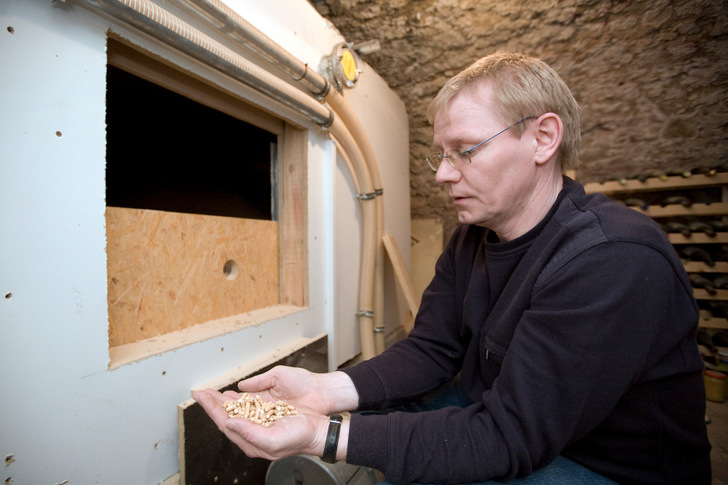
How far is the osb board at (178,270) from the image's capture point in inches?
34.5

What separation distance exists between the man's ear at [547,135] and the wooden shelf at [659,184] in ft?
5.26

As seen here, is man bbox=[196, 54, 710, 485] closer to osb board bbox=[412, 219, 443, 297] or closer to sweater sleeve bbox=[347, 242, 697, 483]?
sweater sleeve bbox=[347, 242, 697, 483]

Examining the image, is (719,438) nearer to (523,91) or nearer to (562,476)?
(562,476)

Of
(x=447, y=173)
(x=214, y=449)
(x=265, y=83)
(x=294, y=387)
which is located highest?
(x=265, y=83)

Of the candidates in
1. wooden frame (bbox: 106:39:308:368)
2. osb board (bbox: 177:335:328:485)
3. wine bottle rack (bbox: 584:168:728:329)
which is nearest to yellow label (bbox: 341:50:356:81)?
wooden frame (bbox: 106:39:308:368)

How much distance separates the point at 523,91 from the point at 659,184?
188 cm

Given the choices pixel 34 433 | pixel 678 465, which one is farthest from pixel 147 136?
pixel 678 465

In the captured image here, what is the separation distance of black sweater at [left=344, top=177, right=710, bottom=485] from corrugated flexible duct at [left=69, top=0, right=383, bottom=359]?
89 centimetres

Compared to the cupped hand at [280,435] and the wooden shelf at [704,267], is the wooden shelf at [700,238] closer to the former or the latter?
the wooden shelf at [704,267]

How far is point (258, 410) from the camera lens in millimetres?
699

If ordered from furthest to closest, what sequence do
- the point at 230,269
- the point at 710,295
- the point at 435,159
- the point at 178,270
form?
the point at 710,295, the point at 230,269, the point at 178,270, the point at 435,159

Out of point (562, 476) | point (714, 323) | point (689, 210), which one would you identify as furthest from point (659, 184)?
point (562, 476)

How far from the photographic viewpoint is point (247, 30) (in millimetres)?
949

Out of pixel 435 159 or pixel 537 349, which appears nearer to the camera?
pixel 537 349
